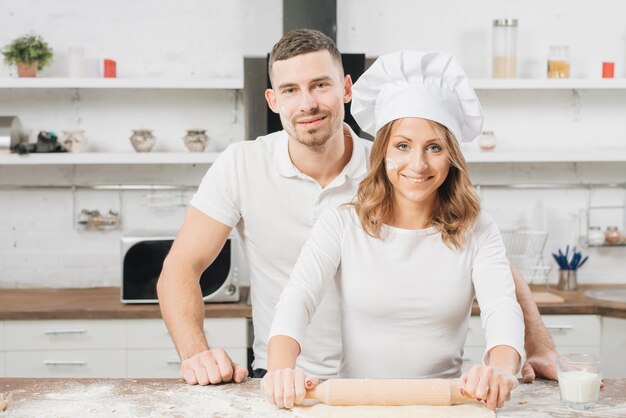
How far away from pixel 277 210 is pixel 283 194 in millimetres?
48

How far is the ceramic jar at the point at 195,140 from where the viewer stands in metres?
3.57

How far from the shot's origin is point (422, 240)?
5.70 feet

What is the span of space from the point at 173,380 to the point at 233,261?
159 cm

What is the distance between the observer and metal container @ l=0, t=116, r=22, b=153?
3.50m

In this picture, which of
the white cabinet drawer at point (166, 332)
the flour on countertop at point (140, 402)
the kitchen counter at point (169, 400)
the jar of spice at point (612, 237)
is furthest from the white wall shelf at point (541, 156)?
the flour on countertop at point (140, 402)

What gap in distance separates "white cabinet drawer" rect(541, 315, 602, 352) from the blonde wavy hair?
1.65 meters

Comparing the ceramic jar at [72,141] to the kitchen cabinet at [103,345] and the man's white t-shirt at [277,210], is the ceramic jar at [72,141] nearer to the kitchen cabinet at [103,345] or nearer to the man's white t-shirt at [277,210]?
the kitchen cabinet at [103,345]

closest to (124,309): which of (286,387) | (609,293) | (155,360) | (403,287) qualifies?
(155,360)

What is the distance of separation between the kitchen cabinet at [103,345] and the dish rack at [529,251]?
1.42 m

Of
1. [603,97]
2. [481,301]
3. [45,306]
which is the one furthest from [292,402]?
[603,97]

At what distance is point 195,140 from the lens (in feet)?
11.7

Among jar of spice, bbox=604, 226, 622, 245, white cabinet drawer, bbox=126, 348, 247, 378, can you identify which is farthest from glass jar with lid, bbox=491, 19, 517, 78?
white cabinet drawer, bbox=126, 348, 247, 378

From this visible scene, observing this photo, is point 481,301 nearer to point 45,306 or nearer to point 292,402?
point 292,402

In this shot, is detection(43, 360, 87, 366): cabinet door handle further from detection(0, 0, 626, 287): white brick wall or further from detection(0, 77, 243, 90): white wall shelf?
detection(0, 77, 243, 90): white wall shelf
